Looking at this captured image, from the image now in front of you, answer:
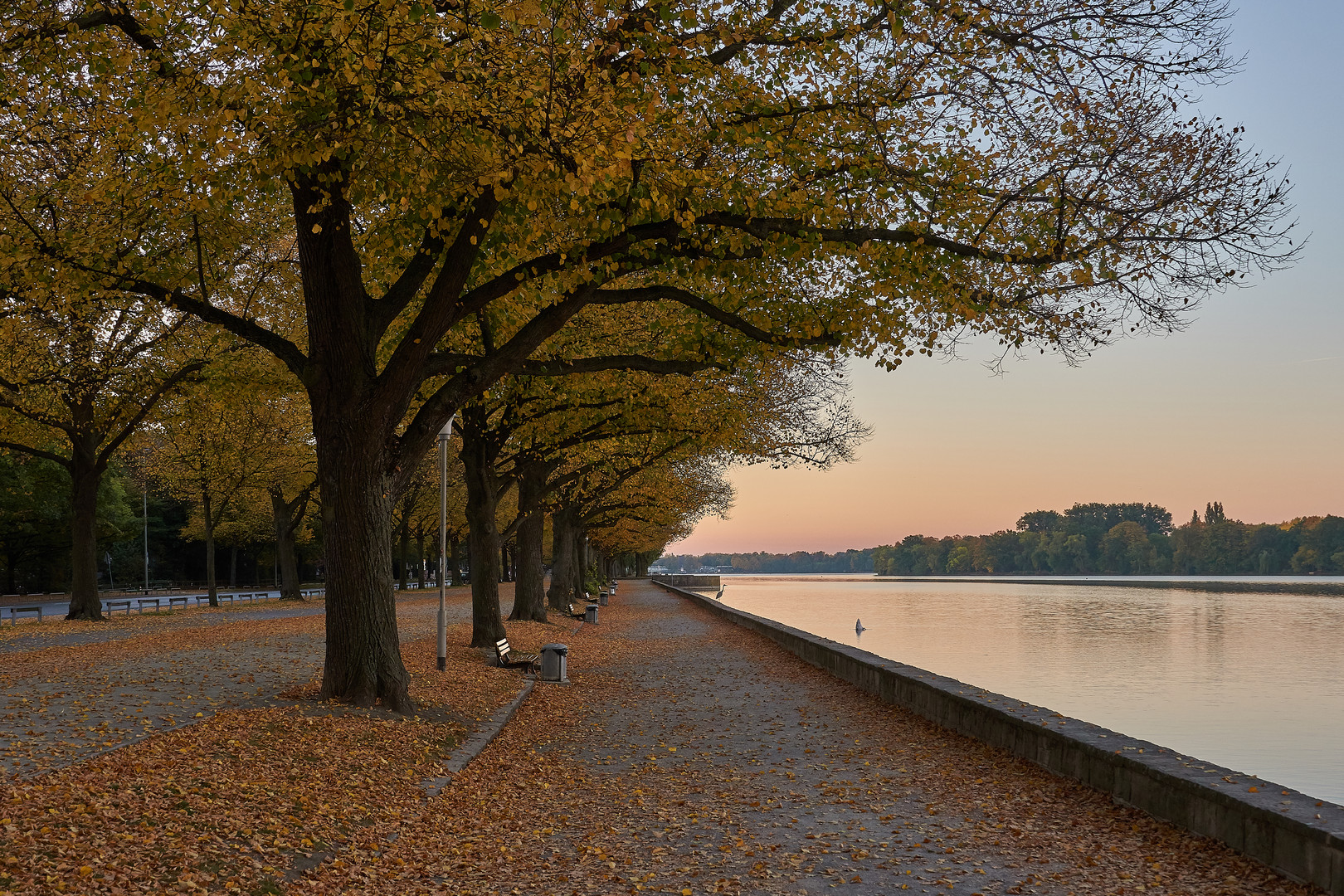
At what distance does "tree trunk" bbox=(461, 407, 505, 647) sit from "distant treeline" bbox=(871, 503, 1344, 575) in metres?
147

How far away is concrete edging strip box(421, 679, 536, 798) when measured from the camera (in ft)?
28.7

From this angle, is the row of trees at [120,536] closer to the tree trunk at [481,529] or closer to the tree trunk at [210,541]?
the tree trunk at [210,541]

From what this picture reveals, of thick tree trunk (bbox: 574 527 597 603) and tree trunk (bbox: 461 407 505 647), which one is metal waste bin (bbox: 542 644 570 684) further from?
thick tree trunk (bbox: 574 527 597 603)

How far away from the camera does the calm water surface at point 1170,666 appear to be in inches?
744

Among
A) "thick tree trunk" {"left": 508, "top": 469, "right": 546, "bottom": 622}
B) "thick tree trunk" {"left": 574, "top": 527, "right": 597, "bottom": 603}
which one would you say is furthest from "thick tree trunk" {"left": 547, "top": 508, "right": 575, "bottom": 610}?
"thick tree trunk" {"left": 508, "top": 469, "right": 546, "bottom": 622}

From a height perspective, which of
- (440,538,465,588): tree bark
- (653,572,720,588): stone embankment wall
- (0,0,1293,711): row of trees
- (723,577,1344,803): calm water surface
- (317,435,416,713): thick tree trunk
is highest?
(0,0,1293,711): row of trees

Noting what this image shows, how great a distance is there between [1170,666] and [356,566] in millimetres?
27807

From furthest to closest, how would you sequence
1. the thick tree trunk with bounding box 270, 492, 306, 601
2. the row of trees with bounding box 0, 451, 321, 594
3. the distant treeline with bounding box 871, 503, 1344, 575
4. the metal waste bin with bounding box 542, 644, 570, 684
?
the distant treeline with bounding box 871, 503, 1344, 575 → the row of trees with bounding box 0, 451, 321, 594 → the thick tree trunk with bounding box 270, 492, 306, 601 → the metal waste bin with bounding box 542, 644, 570, 684

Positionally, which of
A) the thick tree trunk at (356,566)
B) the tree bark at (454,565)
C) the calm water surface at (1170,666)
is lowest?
the calm water surface at (1170,666)

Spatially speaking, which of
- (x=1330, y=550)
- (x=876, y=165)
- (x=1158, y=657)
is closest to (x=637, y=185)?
(x=876, y=165)

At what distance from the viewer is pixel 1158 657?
3369 centimetres

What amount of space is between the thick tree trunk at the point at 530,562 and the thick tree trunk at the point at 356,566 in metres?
13.5

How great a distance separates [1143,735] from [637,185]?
14992mm

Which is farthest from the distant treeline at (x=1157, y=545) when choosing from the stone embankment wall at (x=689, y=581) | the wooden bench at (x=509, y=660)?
the wooden bench at (x=509, y=660)
